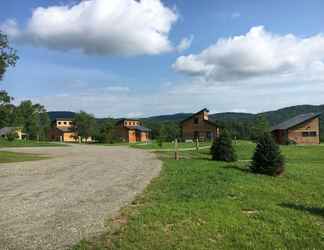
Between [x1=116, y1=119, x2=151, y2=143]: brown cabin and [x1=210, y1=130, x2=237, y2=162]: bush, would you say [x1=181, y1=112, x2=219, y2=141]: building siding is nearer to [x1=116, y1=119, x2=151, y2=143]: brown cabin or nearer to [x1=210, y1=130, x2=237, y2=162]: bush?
[x1=116, y1=119, x2=151, y2=143]: brown cabin

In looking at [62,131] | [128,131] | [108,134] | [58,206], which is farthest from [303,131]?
[62,131]

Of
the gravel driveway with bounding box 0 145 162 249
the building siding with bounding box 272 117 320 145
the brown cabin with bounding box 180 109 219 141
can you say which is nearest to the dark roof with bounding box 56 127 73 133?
the brown cabin with bounding box 180 109 219 141

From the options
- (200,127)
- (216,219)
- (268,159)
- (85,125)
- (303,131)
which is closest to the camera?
(216,219)

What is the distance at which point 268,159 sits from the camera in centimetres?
1545

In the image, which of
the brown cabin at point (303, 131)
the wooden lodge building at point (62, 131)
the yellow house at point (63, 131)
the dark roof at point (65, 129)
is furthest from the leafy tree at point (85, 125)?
the brown cabin at point (303, 131)

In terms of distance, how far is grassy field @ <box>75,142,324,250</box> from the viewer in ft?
17.9

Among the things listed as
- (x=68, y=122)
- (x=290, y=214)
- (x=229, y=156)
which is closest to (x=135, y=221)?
(x=290, y=214)

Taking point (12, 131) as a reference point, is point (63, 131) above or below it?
above

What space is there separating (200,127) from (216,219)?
5594 cm

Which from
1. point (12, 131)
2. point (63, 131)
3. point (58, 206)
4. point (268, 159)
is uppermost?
point (63, 131)

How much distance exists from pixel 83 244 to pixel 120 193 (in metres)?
4.40

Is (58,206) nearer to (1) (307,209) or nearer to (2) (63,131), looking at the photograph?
(1) (307,209)

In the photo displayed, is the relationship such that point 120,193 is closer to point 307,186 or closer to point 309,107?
point 307,186

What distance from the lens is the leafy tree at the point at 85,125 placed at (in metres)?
81.1
